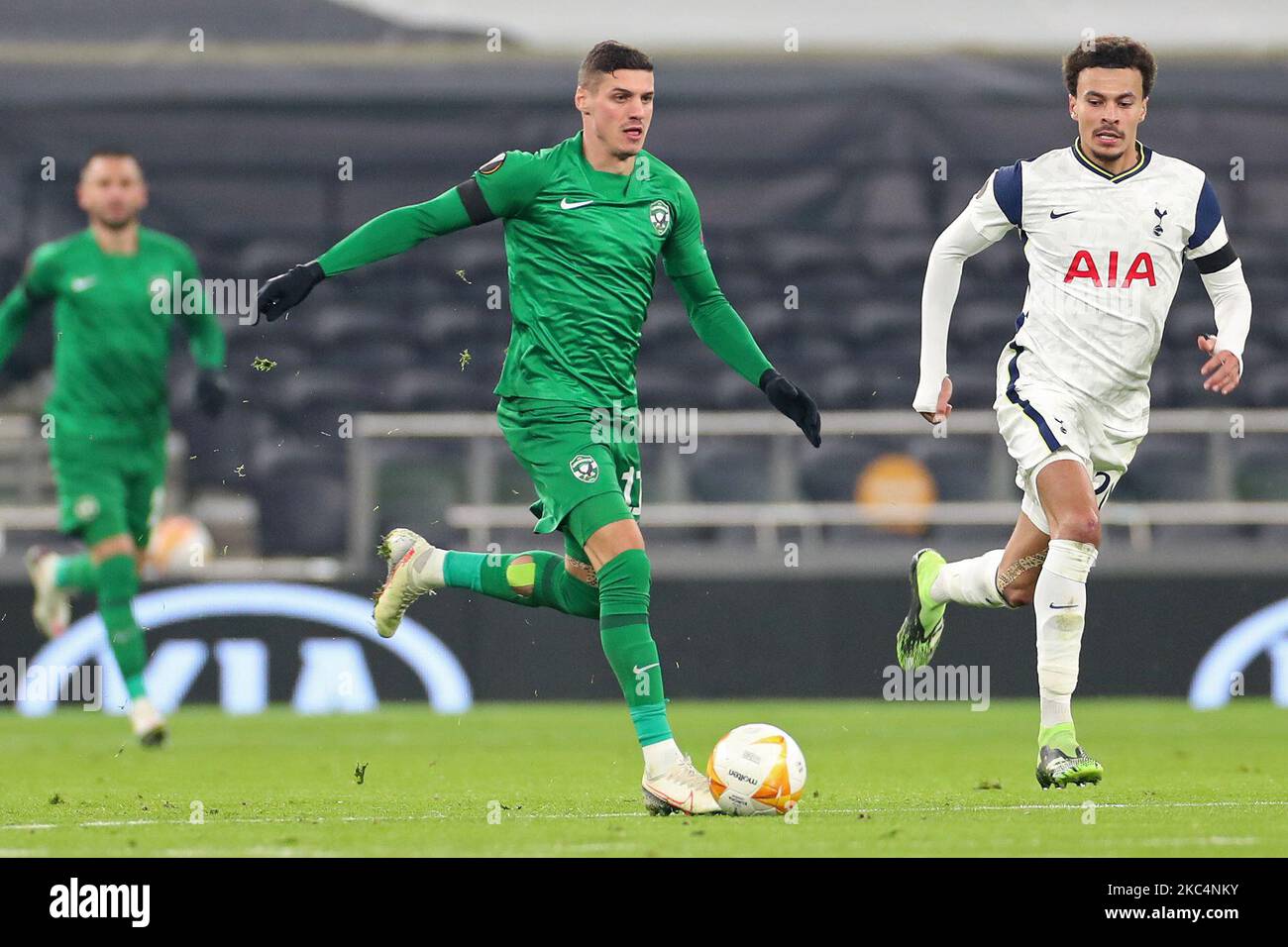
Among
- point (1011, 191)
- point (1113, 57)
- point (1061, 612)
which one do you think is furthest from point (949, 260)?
point (1061, 612)

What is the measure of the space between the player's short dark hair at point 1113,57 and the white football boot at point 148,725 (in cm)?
507

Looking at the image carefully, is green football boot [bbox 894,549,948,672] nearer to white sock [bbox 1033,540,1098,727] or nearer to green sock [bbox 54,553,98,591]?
white sock [bbox 1033,540,1098,727]

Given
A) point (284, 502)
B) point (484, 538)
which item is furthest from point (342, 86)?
point (484, 538)

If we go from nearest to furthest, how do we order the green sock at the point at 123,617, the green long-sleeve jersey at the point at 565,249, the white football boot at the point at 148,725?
1. the green long-sleeve jersey at the point at 565,249
2. the white football boot at the point at 148,725
3. the green sock at the point at 123,617

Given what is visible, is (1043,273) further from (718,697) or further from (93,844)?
(718,697)

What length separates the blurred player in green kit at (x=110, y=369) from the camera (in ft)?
34.1

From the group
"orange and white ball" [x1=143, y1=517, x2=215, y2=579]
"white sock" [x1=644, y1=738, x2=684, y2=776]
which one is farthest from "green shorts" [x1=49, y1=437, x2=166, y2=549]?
"white sock" [x1=644, y1=738, x2=684, y2=776]

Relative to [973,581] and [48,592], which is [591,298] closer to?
[973,581]

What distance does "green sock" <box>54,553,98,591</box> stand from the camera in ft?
36.3

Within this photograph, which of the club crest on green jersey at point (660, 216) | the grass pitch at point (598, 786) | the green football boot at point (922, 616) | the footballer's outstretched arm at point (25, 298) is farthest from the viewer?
the footballer's outstretched arm at point (25, 298)

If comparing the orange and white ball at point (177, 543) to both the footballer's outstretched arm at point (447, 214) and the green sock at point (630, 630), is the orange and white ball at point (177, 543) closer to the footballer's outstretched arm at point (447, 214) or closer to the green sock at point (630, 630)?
the footballer's outstretched arm at point (447, 214)

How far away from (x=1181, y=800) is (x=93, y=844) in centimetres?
318

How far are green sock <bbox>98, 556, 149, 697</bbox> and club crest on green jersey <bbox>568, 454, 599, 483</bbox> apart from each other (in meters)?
4.18

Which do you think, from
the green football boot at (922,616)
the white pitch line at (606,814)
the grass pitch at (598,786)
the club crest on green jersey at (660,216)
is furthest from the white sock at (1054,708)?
the club crest on green jersey at (660,216)
